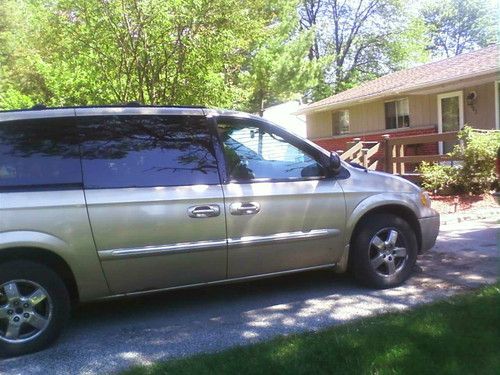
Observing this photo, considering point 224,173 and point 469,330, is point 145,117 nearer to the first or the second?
point 224,173

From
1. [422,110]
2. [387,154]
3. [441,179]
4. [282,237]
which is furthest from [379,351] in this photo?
[422,110]

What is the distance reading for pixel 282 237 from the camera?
4.82 metres

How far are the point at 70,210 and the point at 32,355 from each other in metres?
1.11

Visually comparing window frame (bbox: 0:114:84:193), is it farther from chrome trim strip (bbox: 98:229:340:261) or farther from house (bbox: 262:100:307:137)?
house (bbox: 262:100:307:137)

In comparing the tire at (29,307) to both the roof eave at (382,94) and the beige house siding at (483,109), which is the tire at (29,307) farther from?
the beige house siding at (483,109)

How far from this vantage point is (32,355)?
4.00m

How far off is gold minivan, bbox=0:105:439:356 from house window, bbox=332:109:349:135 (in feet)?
58.4

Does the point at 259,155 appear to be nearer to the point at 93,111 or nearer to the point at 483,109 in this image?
the point at 93,111

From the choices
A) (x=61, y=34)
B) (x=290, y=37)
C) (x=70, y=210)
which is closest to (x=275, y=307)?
(x=70, y=210)

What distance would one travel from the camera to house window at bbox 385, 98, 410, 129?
19312mm

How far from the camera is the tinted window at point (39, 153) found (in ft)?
13.4

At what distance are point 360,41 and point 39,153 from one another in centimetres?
3775

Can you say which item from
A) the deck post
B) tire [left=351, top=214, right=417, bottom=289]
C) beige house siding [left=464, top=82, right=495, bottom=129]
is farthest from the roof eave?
tire [left=351, top=214, right=417, bottom=289]

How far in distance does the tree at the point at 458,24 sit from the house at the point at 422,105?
25.1 m
